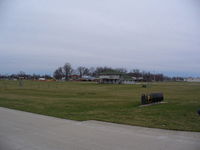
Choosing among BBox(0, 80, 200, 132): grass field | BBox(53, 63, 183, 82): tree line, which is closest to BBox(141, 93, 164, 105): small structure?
BBox(0, 80, 200, 132): grass field

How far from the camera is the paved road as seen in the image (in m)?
5.20

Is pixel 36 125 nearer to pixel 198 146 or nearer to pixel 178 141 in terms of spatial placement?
pixel 178 141

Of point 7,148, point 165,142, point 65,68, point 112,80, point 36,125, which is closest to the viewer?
point 7,148

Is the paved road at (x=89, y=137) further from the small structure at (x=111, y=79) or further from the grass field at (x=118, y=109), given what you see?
the small structure at (x=111, y=79)

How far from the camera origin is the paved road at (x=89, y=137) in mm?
5195

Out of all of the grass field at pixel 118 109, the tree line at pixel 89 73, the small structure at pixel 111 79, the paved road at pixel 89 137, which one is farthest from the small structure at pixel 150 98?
the tree line at pixel 89 73

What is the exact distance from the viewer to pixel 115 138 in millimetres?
5914

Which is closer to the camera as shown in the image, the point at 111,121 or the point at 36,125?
the point at 36,125

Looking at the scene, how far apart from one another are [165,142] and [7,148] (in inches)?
164

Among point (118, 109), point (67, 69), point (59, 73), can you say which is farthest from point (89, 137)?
point (59, 73)

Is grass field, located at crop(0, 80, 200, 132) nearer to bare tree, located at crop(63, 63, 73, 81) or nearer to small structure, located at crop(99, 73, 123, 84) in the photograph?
small structure, located at crop(99, 73, 123, 84)

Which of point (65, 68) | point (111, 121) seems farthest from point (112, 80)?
point (111, 121)

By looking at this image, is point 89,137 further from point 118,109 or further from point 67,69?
point 67,69

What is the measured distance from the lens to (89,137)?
6055mm
